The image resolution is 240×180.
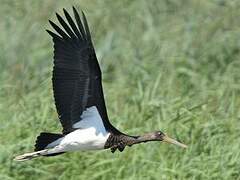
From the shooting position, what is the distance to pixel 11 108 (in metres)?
8.09

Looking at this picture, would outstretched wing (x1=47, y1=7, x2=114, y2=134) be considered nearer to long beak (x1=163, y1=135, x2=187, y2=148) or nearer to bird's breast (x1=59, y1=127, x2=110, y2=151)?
bird's breast (x1=59, y1=127, x2=110, y2=151)

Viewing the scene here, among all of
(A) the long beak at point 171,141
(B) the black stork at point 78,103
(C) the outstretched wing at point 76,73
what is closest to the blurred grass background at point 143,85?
(A) the long beak at point 171,141

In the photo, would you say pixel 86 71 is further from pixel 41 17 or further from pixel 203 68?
pixel 41 17

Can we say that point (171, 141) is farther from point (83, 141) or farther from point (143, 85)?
point (143, 85)

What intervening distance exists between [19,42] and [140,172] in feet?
7.82

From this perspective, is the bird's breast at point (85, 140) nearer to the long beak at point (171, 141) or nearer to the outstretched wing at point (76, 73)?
the outstretched wing at point (76, 73)

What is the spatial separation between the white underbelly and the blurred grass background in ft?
1.33

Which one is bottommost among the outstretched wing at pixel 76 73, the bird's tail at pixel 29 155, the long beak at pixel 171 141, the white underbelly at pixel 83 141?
the long beak at pixel 171 141

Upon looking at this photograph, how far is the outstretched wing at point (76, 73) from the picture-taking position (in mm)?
6988

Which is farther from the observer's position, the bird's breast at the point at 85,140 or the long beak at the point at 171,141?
the long beak at the point at 171,141

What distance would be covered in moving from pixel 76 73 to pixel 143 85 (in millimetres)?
1741

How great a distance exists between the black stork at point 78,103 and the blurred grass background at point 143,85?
0.38m

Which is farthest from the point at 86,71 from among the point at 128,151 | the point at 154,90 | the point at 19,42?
the point at 19,42

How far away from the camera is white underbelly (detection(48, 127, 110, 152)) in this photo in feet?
22.9
